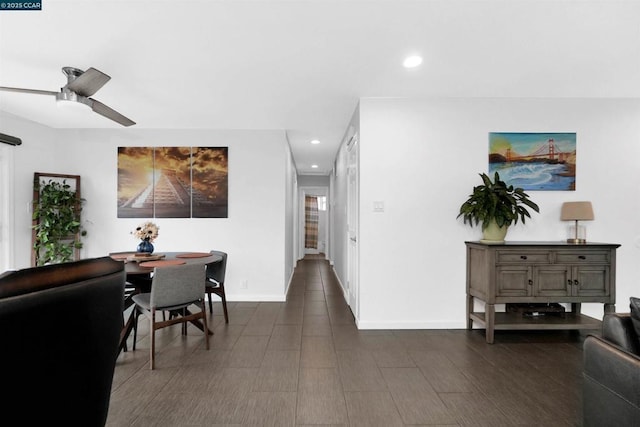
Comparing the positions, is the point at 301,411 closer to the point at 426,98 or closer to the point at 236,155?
the point at 426,98

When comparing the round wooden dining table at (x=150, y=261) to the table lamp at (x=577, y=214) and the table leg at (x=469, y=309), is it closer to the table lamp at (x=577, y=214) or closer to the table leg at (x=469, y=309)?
the table leg at (x=469, y=309)

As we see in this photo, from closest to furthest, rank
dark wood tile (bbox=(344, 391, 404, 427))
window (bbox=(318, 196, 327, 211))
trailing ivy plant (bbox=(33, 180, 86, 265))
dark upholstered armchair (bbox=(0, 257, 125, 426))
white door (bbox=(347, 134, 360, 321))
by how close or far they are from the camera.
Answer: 1. dark upholstered armchair (bbox=(0, 257, 125, 426))
2. dark wood tile (bbox=(344, 391, 404, 427))
3. white door (bbox=(347, 134, 360, 321))
4. trailing ivy plant (bbox=(33, 180, 86, 265))
5. window (bbox=(318, 196, 327, 211))

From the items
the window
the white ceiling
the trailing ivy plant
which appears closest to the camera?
the white ceiling

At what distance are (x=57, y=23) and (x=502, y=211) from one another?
3873 millimetres

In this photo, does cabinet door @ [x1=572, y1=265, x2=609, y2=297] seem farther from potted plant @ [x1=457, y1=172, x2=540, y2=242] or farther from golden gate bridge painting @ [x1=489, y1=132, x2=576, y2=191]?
golden gate bridge painting @ [x1=489, y1=132, x2=576, y2=191]

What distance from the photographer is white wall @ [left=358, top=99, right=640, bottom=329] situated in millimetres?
3502

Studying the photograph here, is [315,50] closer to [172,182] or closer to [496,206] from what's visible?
[496,206]

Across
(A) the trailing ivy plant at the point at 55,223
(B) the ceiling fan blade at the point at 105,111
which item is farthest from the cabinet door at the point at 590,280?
(A) the trailing ivy plant at the point at 55,223

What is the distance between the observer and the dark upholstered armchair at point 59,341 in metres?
A: 0.55

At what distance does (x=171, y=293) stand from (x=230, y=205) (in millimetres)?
2126

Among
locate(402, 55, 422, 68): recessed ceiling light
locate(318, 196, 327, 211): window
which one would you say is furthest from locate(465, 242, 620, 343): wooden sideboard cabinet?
locate(318, 196, 327, 211): window

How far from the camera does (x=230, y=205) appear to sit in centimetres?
471

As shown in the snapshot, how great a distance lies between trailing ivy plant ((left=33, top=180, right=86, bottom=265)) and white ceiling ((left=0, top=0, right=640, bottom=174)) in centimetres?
113

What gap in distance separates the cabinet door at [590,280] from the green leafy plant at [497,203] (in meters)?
0.67
